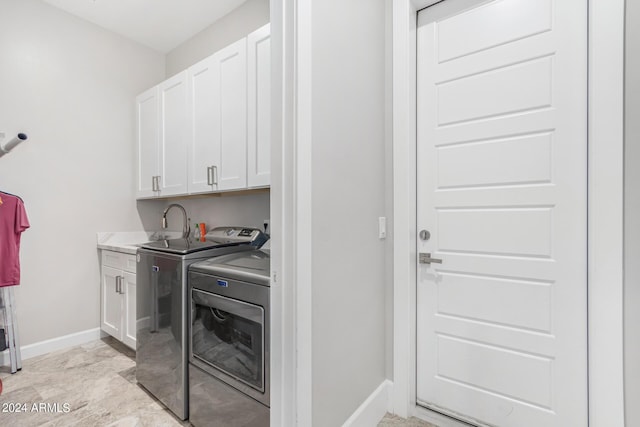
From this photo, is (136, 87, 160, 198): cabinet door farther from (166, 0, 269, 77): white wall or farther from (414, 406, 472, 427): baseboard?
(414, 406, 472, 427): baseboard

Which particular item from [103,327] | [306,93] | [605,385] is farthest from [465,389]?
[103,327]

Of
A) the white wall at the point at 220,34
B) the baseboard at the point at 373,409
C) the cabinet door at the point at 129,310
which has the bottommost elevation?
the baseboard at the point at 373,409

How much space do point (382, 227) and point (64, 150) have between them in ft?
8.96

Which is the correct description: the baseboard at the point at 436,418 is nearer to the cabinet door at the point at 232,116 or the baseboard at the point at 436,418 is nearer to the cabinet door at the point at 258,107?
the cabinet door at the point at 258,107

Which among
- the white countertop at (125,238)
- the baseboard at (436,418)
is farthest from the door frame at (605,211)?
the white countertop at (125,238)

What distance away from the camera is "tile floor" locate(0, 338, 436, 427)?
5.34ft

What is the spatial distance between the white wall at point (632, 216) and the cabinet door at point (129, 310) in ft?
9.35

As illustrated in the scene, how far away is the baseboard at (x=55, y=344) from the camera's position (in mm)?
2299

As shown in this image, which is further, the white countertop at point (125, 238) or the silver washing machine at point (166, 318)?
the white countertop at point (125, 238)

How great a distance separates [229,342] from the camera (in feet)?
4.74

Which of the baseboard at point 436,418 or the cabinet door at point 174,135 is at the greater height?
the cabinet door at point 174,135

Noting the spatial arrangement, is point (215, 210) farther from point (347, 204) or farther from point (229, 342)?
point (347, 204)

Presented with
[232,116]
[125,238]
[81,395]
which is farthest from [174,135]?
[81,395]

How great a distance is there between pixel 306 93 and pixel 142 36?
2.70 metres
